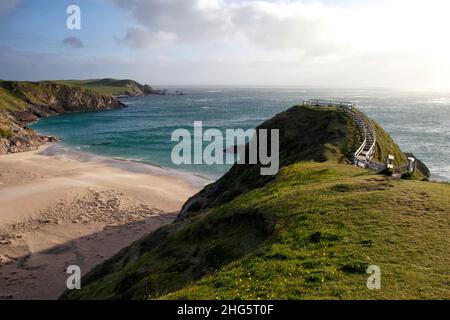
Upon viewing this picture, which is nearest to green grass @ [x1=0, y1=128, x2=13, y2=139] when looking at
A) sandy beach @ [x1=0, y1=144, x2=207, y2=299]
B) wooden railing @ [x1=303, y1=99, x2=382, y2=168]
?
sandy beach @ [x1=0, y1=144, x2=207, y2=299]

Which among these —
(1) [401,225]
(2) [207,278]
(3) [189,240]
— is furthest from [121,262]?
(1) [401,225]

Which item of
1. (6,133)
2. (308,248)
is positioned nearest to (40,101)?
(6,133)

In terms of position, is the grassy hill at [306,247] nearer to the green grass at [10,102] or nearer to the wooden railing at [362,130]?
the wooden railing at [362,130]

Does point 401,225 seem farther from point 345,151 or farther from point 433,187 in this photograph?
point 345,151

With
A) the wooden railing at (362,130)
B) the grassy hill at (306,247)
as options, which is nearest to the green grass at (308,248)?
the grassy hill at (306,247)

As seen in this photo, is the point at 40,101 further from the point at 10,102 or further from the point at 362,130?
the point at 362,130
